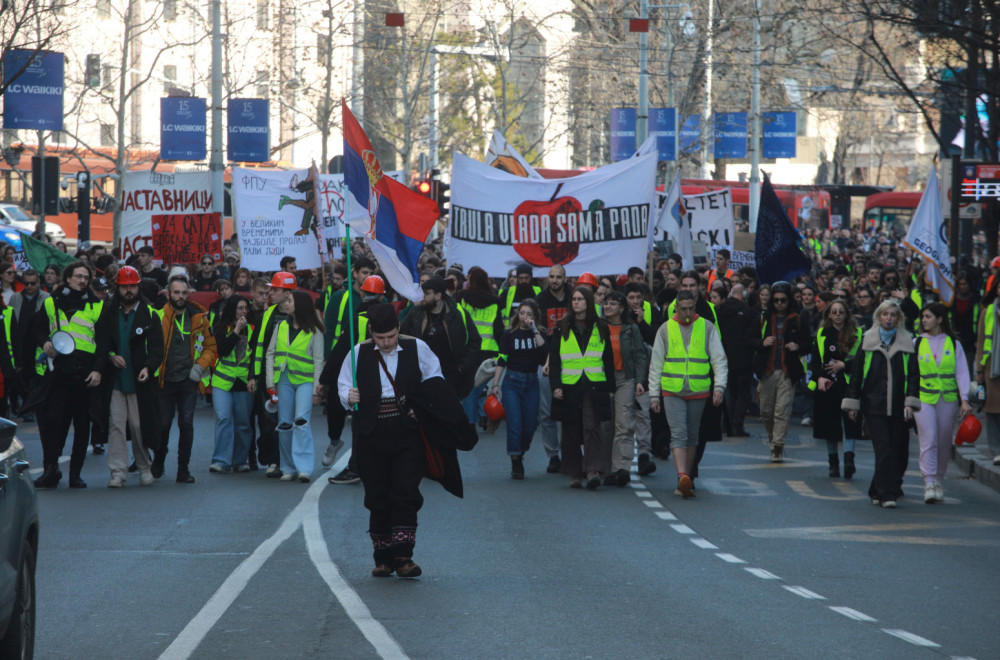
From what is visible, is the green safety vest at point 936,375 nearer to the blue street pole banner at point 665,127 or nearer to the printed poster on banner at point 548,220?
the printed poster on banner at point 548,220

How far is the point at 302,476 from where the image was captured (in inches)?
512

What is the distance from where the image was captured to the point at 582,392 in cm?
1324

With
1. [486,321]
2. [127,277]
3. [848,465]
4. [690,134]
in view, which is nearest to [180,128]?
[486,321]

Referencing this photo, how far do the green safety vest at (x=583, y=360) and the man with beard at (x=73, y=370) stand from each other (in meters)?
4.09

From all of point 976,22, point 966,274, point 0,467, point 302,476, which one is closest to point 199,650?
point 0,467

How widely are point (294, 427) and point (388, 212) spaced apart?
279 cm

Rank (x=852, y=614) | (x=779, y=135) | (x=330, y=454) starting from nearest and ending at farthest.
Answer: (x=852, y=614) → (x=330, y=454) → (x=779, y=135)

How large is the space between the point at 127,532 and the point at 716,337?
5.53m

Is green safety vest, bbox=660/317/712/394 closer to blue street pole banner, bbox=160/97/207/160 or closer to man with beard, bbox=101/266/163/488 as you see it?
man with beard, bbox=101/266/163/488

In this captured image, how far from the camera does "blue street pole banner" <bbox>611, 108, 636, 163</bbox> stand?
3775 centimetres

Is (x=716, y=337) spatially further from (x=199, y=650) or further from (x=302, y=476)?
(x=199, y=650)

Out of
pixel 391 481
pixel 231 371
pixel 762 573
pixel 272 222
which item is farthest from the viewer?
pixel 272 222

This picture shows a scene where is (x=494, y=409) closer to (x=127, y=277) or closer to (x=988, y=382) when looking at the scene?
(x=127, y=277)

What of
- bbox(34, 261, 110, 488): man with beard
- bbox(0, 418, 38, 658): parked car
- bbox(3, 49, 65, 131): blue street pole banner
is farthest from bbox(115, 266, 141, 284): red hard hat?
bbox(3, 49, 65, 131): blue street pole banner
